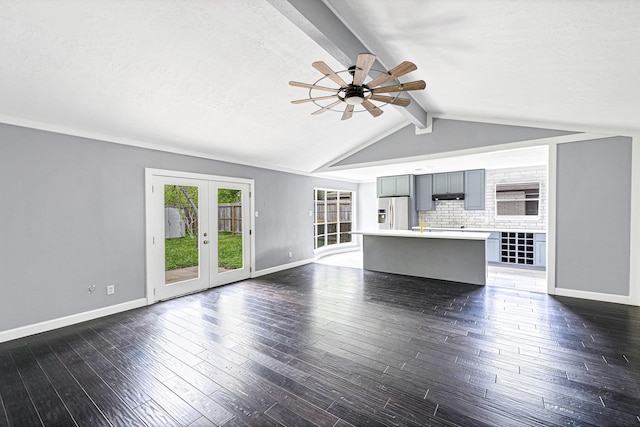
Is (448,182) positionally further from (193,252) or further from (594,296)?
(193,252)

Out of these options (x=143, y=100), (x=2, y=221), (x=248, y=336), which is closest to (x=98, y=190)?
(x=2, y=221)

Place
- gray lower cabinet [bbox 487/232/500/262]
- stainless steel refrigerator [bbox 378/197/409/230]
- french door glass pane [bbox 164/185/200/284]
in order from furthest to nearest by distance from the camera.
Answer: stainless steel refrigerator [bbox 378/197/409/230], gray lower cabinet [bbox 487/232/500/262], french door glass pane [bbox 164/185/200/284]

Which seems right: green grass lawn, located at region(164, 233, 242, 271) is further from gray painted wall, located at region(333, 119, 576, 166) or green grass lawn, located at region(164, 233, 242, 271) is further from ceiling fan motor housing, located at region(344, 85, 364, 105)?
ceiling fan motor housing, located at region(344, 85, 364, 105)

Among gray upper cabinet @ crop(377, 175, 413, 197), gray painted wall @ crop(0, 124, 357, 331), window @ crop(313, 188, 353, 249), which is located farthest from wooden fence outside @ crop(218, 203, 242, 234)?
gray upper cabinet @ crop(377, 175, 413, 197)

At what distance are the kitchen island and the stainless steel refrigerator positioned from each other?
176 cm

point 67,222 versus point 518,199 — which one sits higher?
point 518,199

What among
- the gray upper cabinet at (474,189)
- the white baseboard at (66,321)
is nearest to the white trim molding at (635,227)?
the gray upper cabinet at (474,189)

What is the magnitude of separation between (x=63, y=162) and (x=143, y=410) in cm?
316

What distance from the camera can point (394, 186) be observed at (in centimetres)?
805

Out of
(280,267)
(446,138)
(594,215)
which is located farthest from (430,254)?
(280,267)

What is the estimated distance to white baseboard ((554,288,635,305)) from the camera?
3945 millimetres

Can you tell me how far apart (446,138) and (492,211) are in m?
3.08

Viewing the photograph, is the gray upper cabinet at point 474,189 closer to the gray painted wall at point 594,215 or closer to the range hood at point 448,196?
the range hood at point 448,196

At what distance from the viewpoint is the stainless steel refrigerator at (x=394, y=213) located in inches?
306
